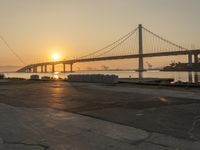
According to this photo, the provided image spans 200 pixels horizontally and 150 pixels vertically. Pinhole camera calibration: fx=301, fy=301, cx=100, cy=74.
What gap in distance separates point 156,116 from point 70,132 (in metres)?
3.49

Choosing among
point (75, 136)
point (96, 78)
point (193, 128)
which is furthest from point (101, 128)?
point (96, 78)

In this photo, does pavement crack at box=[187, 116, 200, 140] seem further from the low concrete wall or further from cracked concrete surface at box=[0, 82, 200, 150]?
the low concrete wall

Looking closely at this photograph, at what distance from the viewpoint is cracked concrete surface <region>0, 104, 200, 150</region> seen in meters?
6.28

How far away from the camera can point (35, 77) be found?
45.9 metres

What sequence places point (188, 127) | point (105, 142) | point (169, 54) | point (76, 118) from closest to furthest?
point (105, 142) < point (188, 127) < point (76, 118) < point (169, 54)

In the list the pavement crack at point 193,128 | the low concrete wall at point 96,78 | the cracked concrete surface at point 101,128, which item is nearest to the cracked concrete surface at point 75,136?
the cracked concrete surface at point 101,128

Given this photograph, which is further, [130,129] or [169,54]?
[169,54]

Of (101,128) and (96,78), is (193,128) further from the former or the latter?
(96,78)

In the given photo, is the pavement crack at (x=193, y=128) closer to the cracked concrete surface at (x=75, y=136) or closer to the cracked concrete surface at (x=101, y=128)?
the cracked concrete surface at (x=101, y=128)

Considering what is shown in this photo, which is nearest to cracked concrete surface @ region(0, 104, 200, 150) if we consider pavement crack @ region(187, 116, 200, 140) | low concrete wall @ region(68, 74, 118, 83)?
pavement crack @ region(187, 116, 200, 140)

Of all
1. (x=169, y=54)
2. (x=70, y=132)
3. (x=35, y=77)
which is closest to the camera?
(x=70, y=132)

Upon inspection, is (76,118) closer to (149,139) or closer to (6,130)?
(6,130)

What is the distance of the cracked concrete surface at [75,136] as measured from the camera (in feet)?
20.6

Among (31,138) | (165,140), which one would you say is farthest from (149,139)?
(31,138)
